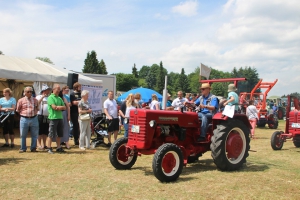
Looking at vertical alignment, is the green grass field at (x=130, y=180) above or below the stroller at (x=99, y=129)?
below

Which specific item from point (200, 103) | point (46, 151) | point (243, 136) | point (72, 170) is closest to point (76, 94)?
point (46, 151)

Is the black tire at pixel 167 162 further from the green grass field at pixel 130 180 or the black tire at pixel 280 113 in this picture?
the black tire at pixel 280 113

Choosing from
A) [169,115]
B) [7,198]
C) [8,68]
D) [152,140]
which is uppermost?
[8,68]

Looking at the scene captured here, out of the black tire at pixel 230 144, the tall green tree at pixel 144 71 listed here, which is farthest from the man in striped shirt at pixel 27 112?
the tall green tree at pixel 144 71

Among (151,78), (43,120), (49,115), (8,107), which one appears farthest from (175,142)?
(151,78)

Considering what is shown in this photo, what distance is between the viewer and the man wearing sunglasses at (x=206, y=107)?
6285 millimetres

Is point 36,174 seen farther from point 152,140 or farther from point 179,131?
point 179,131

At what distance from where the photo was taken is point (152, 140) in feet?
18.9

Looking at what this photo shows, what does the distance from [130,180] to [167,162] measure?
0.66m

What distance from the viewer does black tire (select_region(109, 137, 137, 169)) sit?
596cm

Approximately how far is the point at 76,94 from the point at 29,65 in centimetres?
480

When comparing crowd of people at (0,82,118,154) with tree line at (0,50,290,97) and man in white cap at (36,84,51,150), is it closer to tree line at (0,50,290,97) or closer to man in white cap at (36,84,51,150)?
man in white cap at (36,84,51,150)

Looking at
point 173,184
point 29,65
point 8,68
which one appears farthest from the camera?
point 29,65

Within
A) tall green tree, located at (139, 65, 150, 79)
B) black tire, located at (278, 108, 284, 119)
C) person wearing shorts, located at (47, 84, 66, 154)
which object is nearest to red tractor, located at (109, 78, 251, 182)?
person wearing shorts, located at (47, 84, 66, 154)
